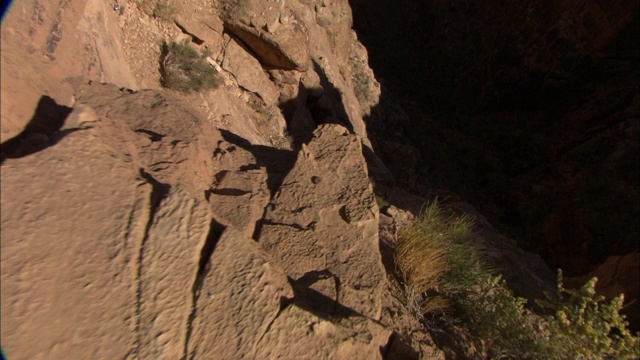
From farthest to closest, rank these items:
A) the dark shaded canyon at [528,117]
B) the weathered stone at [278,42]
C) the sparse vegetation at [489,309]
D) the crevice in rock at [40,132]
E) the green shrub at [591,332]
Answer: the dark shaded canyon at [528,117] < the weathered stone at [278,42] < the sparse vegetation at [489,309] < the green shrub at [591,332] < the crevice in rock at [40,132]

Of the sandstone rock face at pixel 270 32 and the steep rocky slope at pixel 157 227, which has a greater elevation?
the sandstone rock face at pixel 270 32

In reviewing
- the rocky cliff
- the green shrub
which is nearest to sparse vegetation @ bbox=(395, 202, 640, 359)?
the green shrub

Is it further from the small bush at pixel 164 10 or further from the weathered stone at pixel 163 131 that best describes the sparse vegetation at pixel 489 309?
the small bush at pixel 164 10

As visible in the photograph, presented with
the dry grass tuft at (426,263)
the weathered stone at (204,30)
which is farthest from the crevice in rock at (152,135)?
the weathered stone at (204,30)

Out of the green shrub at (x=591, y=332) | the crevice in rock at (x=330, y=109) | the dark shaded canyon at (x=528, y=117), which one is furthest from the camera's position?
the dark shaded canyon at (x=528, y=117)

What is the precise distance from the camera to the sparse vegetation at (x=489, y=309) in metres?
2.51

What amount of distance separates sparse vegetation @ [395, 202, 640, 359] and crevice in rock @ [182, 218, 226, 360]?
54.7 inches

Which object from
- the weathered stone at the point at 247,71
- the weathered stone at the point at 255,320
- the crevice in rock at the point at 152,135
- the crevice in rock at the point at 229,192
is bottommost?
the weathered stone at the point at 255,320

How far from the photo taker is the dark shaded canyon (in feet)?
31.1

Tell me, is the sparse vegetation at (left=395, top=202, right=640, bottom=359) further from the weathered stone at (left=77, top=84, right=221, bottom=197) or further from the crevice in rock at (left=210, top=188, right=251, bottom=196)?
the weathered stone at (left=77, top=84, right=221, bottom=197)

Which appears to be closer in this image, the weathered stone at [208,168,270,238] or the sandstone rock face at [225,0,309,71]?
the weathered stone at [208,168,270,238]

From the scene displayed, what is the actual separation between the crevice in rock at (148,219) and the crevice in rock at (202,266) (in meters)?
0.19

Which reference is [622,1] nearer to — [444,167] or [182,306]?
[444,167]

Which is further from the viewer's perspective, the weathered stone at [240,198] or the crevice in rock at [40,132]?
the weathered stone at [240,198]
